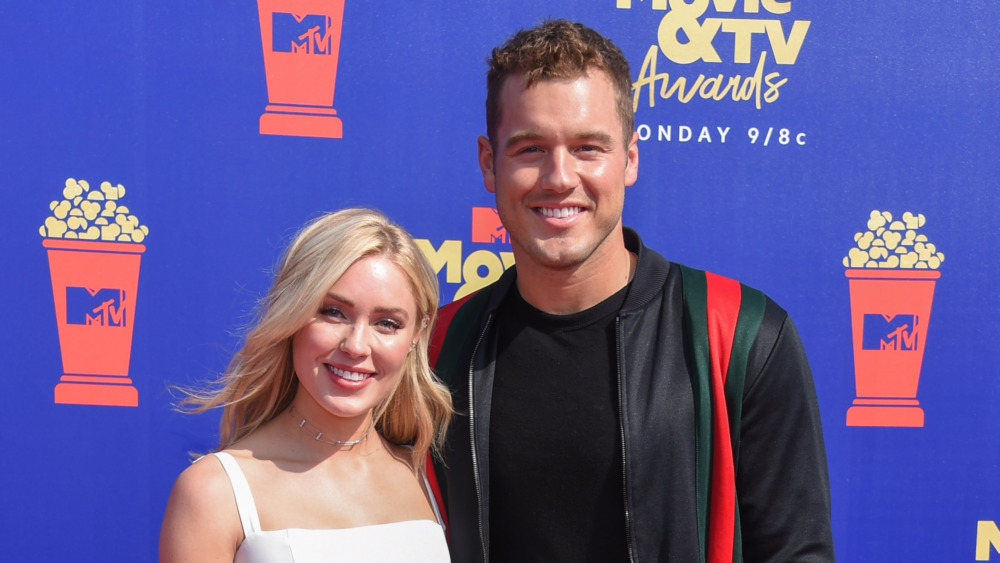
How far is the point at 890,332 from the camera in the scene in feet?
7.32

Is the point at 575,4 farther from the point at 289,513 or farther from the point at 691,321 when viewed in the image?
the point at 289,513

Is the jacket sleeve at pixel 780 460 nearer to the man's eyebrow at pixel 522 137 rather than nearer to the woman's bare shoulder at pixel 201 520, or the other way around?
the man's eyebrow at pixel 522 137

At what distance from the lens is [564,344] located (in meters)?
1.66

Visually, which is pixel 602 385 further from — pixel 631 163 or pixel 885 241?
pixel 885 241

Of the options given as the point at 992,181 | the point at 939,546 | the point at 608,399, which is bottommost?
the point at 939,546

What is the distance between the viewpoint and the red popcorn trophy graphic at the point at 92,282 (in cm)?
220

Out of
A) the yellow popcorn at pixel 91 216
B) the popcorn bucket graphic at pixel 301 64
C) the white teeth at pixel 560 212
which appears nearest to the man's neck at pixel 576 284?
the white teeth at pixel 560 212

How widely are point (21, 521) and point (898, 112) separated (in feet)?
8.43

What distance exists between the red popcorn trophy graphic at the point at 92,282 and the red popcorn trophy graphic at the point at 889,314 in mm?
1921

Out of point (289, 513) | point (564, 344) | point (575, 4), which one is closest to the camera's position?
point (289, 513)

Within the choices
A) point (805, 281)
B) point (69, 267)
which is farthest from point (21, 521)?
point (805, 281)

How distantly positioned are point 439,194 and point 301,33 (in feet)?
1.81

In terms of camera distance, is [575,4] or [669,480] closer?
[669,480]

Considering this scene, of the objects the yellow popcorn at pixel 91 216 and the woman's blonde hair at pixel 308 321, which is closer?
the woman's blonde hair at pixel 308 321
